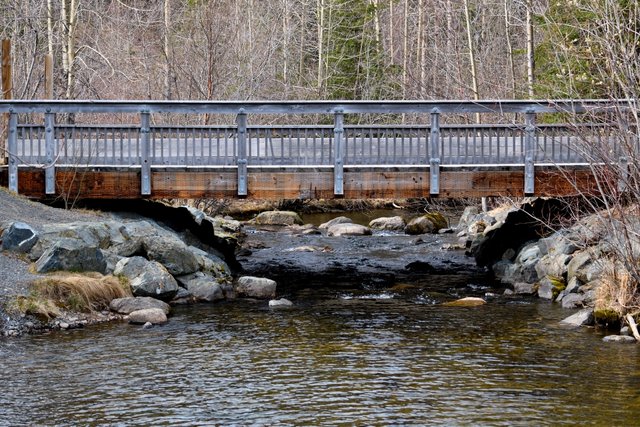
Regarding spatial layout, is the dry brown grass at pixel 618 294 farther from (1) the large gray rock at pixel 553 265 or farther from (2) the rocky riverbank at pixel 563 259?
(1) the large gray rock at pixel 553 265

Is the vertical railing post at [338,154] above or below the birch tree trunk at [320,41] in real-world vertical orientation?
below

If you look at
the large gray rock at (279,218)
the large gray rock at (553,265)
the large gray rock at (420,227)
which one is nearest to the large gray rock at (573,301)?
the large gray rock at (553,265)

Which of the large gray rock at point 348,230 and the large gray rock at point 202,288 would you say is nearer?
the large gray rock at point 202,288

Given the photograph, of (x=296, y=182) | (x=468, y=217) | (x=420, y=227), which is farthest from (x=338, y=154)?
(x=468, y=217)

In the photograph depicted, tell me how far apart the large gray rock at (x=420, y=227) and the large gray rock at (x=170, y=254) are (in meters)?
12.1

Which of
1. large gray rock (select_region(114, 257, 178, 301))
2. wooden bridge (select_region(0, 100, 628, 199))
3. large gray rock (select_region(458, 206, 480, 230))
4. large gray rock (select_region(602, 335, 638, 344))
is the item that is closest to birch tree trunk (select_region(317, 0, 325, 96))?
large gray rock (select_region(458, 206, 480, 230))

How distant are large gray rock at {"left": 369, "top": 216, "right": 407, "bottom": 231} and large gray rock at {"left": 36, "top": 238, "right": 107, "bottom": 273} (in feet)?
49.0

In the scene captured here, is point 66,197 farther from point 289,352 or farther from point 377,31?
point 377,31

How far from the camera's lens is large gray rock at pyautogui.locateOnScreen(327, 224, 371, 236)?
1082 inches

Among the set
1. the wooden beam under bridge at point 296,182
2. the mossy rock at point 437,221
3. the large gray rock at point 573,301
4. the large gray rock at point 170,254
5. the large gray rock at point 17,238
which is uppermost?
the wooden beam under bridge at point 296,182

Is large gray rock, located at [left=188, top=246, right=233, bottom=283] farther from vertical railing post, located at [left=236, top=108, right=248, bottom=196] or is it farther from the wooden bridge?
vertical railing post, located at [left=236, top=108, right=248, bottom=196]

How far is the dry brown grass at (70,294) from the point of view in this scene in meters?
13.9

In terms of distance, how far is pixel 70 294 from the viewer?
47.4 ft

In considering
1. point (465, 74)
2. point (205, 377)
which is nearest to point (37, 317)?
point (205, 377)
